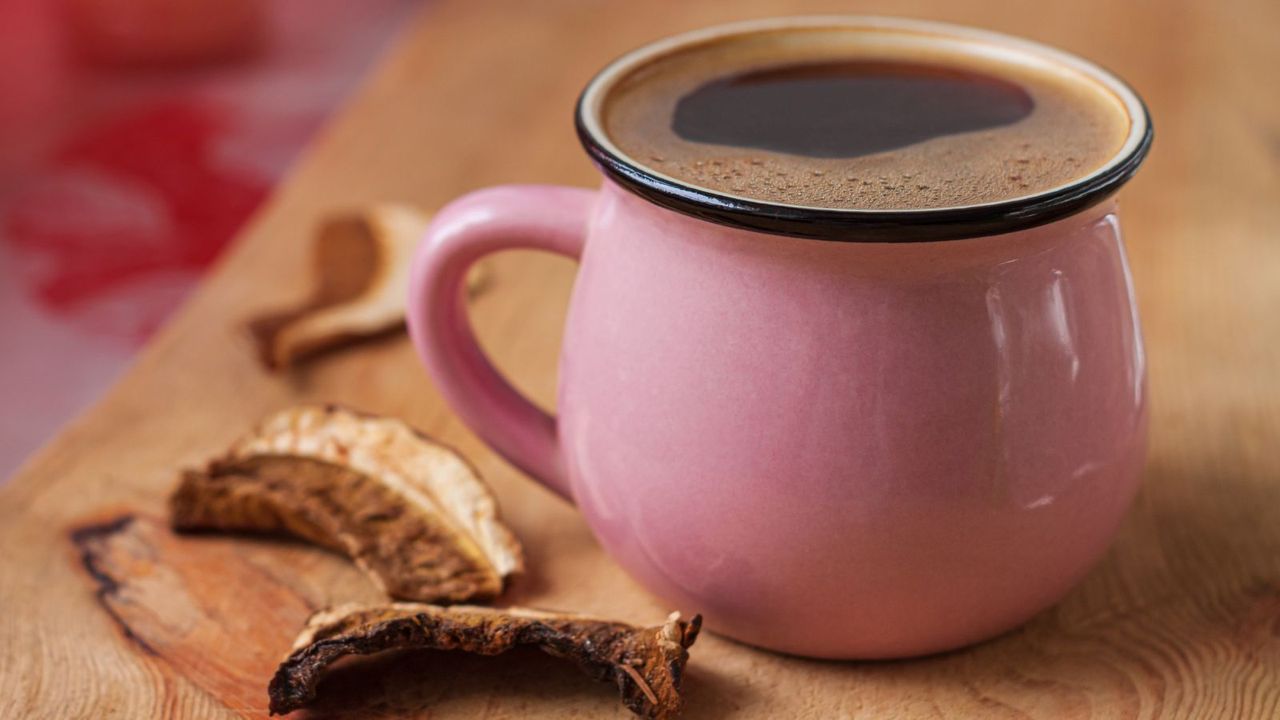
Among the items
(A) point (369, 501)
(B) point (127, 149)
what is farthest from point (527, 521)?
(B) point (127, 149)

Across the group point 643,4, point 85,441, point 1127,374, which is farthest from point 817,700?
point 643,4

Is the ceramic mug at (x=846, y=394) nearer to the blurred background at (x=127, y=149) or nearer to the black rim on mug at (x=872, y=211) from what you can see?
the black rim on mug at (x=872, y=211)

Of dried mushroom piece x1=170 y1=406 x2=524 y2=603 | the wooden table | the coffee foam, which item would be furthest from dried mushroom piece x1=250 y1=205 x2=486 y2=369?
the coffee foam

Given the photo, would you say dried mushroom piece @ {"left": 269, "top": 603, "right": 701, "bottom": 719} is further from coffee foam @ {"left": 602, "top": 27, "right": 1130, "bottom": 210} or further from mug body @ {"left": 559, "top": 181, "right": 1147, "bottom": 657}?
coffee foam @ {"left": 602, "top": 27, "right": 1130, "bottom": 210}

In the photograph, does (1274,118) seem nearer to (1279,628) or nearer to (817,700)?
(1279,628)

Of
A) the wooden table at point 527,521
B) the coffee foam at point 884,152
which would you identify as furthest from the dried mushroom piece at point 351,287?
the coffee foam at point 884,152

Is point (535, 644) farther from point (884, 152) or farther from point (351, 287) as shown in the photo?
point (351, 287)
